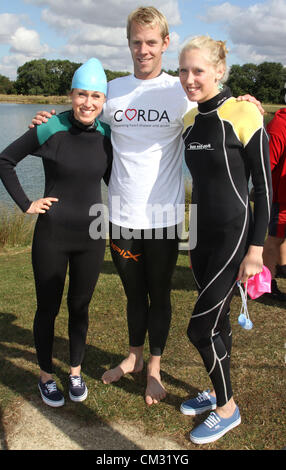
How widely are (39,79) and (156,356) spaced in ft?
263

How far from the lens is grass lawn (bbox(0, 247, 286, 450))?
2.61 meters

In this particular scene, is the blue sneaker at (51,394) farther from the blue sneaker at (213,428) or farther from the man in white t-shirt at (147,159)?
the blue sneaker at (213,428)

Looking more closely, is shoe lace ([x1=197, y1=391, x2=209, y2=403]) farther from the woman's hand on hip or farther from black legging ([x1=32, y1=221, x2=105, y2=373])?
the woman's hand on hip

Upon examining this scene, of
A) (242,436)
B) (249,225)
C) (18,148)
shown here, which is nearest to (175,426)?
(242,436)

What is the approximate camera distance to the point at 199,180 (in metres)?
2.37

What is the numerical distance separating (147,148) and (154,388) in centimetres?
163

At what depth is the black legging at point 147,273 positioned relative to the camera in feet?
8.79

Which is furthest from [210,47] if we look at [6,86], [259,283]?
[6,86]

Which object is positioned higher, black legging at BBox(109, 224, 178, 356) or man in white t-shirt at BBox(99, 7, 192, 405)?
man in white t-shirt at BBox(99, 7, 192, 405)

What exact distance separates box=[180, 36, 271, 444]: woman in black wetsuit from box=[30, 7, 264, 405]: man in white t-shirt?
0.62ft

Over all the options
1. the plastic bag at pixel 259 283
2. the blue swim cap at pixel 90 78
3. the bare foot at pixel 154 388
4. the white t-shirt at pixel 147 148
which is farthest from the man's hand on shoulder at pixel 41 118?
the bare foot at pixel 154 388

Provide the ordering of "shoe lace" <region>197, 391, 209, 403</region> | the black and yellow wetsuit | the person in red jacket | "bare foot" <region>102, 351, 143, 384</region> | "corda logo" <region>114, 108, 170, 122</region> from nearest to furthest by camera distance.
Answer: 1. the black and yellow wetsuit
2. "corda logo" <region>114, 108, 170, 122</region>
3. "shoe lace" <region>197, 391, 209, 403</region>
4. "bare foot" <region>102, 351, 143, 384</region>
5. the person in red jacket

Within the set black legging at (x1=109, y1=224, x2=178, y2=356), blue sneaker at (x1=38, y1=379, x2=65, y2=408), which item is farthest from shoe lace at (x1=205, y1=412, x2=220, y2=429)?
blue sneaker at (x1=38, y1=379, x2=65, y2=408)

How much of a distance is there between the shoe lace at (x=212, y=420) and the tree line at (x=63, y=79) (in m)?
57.5
